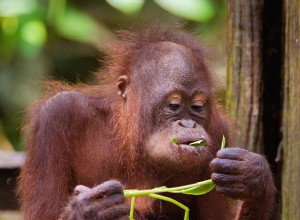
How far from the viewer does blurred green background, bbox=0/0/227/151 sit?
7.78m

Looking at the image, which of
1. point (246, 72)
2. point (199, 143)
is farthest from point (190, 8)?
point (199, 143)

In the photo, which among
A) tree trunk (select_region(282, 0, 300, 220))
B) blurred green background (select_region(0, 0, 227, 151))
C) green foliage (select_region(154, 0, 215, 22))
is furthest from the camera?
blurred green background (select_region(0, 0, 227, 151))

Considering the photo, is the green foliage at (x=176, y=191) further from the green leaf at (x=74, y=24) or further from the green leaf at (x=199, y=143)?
the green leaf at (x=74, y=24)

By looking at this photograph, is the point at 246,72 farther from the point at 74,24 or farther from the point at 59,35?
the point at 59,35

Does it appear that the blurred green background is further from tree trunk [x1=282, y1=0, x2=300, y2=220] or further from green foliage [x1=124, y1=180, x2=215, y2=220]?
green foliage [x1=124, y1=180, x2=215, y2=220]

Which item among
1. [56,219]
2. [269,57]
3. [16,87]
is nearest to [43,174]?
[56,219]

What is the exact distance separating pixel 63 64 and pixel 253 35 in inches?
154

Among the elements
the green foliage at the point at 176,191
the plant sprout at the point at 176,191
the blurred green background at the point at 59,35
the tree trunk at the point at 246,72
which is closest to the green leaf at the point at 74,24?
the blurred green background at the point at 59,35

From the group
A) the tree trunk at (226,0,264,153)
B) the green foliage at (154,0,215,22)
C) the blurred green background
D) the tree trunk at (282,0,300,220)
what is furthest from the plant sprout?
the green foliage at (154,0,215,22)

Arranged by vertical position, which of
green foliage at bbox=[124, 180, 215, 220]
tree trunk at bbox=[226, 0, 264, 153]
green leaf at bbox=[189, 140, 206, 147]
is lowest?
green foliage at bbox=[124, 180, 215, 220]

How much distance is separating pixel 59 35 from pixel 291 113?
4.25 m

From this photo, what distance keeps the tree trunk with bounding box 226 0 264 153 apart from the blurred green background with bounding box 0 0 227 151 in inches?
59.0

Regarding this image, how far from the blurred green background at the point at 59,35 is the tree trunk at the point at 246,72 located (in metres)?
1.50

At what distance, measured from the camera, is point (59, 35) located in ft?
29.7
